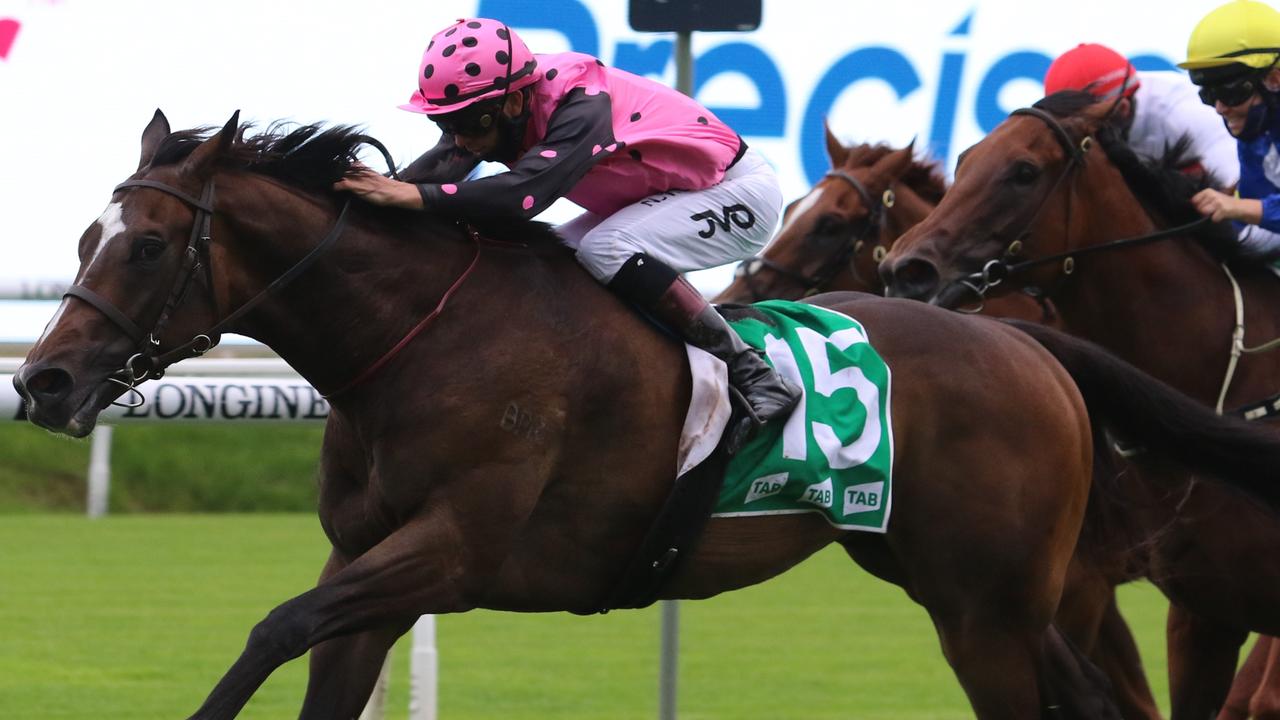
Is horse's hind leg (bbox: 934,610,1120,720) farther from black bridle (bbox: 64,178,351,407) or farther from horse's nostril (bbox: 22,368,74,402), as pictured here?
horse's nostril (bbox: 22,368,74,402)

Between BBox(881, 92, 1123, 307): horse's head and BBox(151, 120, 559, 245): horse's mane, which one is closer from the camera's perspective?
BBox(151, 120, 559, 245): horse's mane

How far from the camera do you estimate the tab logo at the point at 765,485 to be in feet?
13.0

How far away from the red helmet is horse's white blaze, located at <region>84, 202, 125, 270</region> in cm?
288

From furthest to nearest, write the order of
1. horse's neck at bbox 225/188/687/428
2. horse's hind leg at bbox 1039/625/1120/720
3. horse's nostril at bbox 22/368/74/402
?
horse's hind leg at bbox 1039/625/1120/720 → horse's neck at bbox 225/188/687/428 → horse's nostril at bbox 22/368/74/402

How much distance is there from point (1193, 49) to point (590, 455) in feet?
6.35

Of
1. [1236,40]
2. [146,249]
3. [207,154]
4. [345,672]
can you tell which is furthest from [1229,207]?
[146,249]

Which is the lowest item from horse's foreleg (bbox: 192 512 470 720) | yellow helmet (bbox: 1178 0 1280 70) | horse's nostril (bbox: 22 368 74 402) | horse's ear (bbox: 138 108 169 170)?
horse's foreleg (bbox: 192 512 470 720)

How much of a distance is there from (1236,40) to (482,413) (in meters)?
2.19

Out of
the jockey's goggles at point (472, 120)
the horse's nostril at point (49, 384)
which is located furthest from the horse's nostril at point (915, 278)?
the horse's nostril at point (49, 384)

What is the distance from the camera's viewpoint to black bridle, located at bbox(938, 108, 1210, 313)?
16.0 ft

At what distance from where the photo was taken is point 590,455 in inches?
150

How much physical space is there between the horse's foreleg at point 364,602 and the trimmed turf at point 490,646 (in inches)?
101

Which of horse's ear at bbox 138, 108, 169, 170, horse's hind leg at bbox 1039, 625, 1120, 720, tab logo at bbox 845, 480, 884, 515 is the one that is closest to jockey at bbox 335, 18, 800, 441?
tab logo at bbox 845, 480, 884, 515

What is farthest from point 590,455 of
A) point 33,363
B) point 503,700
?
point 503,700
